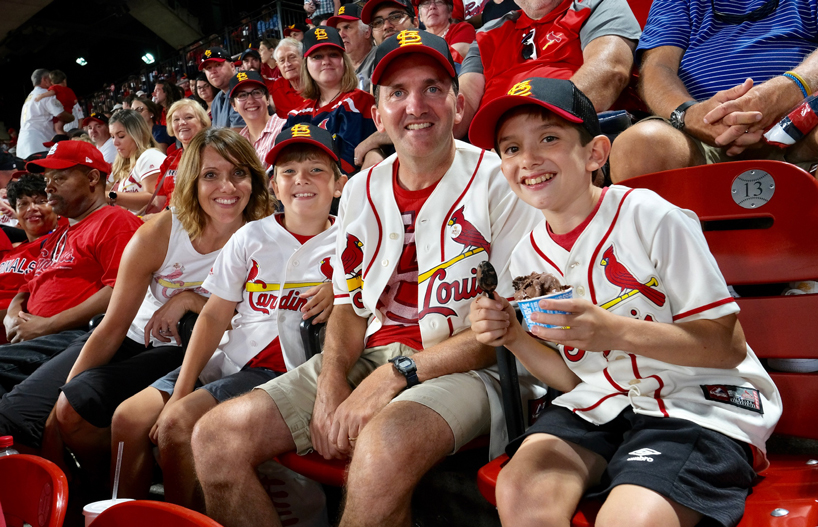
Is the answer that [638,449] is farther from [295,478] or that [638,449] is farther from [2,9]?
[2,9]

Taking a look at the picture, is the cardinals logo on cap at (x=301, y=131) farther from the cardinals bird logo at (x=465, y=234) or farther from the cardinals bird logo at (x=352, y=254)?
the cardinals bird logo at (x=465, y=234)

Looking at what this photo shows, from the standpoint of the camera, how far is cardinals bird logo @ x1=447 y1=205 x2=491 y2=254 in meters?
1.70

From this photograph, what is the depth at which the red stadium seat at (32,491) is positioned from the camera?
51.1 inches

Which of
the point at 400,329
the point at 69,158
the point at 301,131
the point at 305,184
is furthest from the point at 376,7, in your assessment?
the point at 400,329

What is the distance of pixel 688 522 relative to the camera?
1073 millimetres

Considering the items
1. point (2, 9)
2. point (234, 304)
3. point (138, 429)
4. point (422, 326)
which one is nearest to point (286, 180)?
point (234, 304)

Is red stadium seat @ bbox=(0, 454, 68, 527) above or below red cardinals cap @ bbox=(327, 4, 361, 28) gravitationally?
below

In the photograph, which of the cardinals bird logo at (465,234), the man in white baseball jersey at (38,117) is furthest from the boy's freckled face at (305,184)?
the man in white baseball jersey at (38,117)

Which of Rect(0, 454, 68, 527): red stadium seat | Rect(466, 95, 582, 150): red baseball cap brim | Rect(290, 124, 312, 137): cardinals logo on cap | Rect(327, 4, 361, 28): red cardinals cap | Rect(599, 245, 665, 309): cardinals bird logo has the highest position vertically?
Rect(327, 4, 361, 28): red cardinals cap

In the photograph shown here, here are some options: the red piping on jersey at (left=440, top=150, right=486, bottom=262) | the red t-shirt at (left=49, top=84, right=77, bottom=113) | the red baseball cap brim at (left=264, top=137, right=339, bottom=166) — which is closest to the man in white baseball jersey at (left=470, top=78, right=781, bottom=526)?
the red piping on jersey at (left=440, top=150, right=486, bottom=262)

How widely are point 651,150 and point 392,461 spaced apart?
1171mm

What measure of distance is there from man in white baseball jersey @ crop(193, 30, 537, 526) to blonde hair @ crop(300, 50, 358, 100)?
2.20 m

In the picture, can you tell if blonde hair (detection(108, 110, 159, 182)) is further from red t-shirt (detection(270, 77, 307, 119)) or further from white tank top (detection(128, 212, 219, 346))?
white tank top (detection(128, 212, 219, 346))

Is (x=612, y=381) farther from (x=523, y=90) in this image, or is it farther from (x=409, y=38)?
(x=409, y=38)
